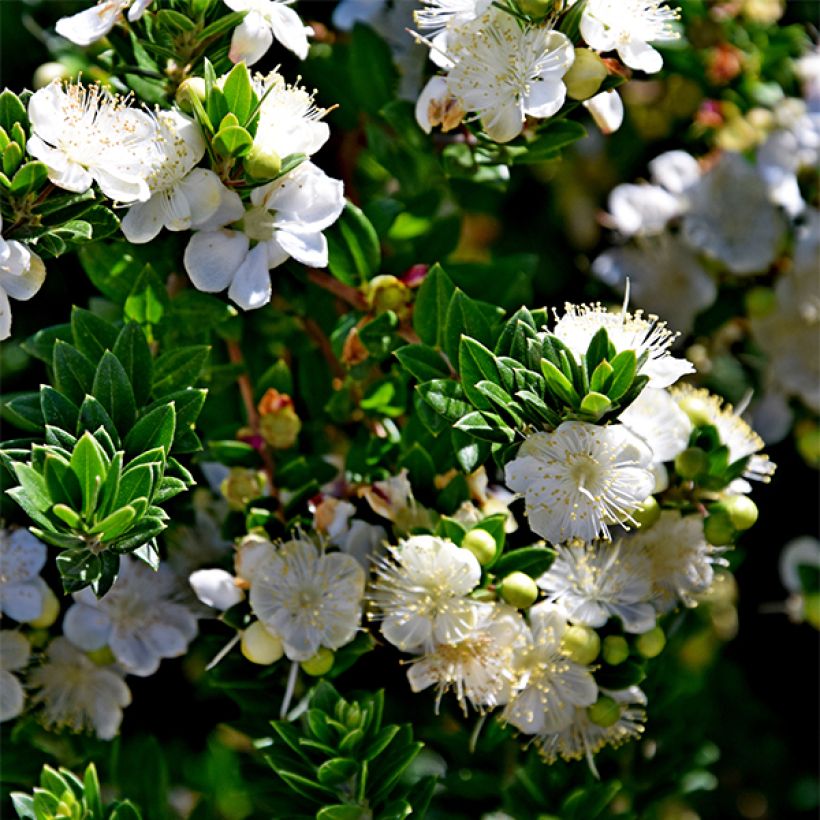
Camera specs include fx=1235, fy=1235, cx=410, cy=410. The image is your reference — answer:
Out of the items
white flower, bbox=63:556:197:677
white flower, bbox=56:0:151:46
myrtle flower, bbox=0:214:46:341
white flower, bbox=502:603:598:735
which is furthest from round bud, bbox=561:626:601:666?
white flower, bbox=56:0:151:46

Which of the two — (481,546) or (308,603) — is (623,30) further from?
(308,603)

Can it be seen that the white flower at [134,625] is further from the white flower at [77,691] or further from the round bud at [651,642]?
the round bud at [651,642]

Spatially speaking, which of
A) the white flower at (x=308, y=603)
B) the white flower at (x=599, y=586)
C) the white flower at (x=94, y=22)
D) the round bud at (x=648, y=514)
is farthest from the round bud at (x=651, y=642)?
the white flower at (x=94, y=22)

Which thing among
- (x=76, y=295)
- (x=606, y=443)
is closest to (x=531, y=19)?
(x=606, y=443)

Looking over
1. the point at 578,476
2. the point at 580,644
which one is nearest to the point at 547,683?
the point at 580,644

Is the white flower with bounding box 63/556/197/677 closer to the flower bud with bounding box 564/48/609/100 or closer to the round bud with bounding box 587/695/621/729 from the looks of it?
the round bud with bounding box 587/695/621/729

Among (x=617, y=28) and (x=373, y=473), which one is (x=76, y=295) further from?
(x=617, y=28)
